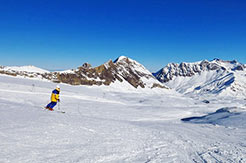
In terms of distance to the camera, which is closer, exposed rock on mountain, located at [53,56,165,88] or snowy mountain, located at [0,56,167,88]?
snowy mountain, located at [0,56,167,88]

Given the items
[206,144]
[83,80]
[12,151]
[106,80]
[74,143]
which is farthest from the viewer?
[106,80]

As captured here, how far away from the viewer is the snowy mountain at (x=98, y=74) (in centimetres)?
8212

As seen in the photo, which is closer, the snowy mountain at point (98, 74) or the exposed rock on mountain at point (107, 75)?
the snowy mountain at point (98, 74)

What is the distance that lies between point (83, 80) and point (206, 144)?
88418mm

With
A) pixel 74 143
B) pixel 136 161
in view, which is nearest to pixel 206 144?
pixel 136 161

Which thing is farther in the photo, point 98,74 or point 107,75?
point 107,75

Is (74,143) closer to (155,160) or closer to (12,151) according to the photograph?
(12,151)

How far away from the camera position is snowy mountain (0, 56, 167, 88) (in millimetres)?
82125

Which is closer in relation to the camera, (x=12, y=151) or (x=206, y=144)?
(x=12, y=151)

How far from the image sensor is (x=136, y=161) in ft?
19.2

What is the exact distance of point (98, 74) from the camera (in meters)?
109

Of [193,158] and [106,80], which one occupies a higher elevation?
[106,80]

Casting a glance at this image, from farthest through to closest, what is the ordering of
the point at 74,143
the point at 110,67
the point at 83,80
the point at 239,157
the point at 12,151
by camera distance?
the point at 110,67 < the point at 83,80 < the point at 74,143 < the point at 239,157 < the point at 12,151

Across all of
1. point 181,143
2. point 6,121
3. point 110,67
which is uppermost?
point 110,67
